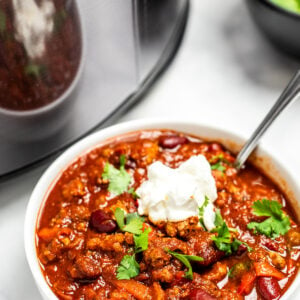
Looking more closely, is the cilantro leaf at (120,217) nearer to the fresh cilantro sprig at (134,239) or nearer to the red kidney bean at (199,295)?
the fresh cilantro sprig at (134,239)

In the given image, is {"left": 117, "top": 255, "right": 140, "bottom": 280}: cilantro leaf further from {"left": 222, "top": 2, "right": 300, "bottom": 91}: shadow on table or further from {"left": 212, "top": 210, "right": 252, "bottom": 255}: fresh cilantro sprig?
{"left": 222, "top": 2, "right": 300, "bottom": 91}: shadow on table

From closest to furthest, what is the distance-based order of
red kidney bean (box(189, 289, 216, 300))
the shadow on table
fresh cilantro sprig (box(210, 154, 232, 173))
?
1. red kidney bean (box(189, 289, 216, 300))
2. fresh cilantro sprig (box(210, 154, 232, 173))
3. the shadow on table

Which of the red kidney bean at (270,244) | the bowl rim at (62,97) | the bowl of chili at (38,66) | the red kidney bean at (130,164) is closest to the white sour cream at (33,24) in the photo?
the bowl of chili at (38,66)

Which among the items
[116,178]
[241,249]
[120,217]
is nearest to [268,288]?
[241,249]

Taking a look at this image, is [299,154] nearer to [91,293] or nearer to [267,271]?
[267,271]

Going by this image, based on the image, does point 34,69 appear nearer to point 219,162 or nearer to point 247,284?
point 219,162

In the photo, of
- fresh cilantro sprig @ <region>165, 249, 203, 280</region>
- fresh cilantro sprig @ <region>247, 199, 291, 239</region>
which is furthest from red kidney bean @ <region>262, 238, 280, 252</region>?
fresh cilantro sprig @ <region>165, 249, 203, 280</region>
